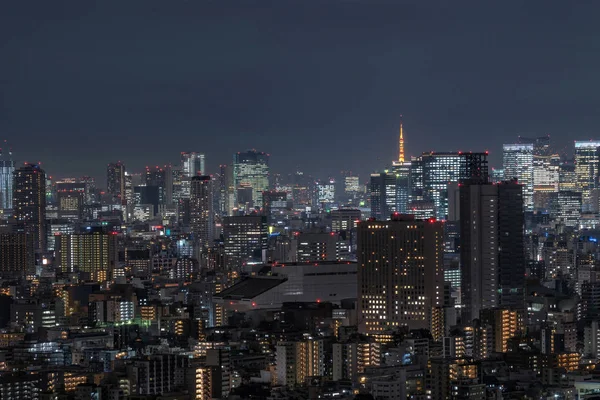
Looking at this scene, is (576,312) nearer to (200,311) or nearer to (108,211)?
(200,311)

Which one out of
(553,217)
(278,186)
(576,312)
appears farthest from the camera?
(278,186)

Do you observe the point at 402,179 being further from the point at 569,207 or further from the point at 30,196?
the point at 30,196

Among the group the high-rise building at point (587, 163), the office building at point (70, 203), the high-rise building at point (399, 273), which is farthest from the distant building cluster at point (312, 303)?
the high-rise building at point (587, 163)

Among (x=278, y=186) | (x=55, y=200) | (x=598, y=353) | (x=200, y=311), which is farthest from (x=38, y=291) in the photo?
(x=278, y=186)

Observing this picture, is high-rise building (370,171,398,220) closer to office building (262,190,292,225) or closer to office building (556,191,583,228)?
office building (262,190,292,225)

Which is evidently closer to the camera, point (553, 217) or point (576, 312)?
point (576, 312)

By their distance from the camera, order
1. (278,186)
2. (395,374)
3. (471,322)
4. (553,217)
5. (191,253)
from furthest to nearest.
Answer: (278,186) → (553,217) → (191,253) → (471,322) → (395,374)
